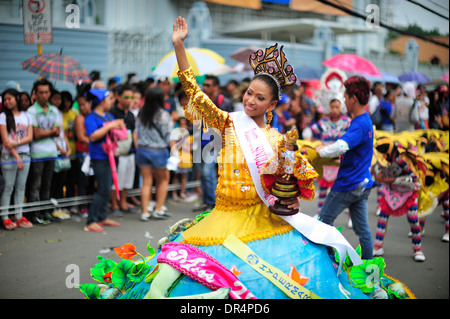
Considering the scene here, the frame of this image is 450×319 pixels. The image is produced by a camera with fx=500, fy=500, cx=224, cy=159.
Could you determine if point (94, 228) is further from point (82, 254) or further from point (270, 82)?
point (270, 82)

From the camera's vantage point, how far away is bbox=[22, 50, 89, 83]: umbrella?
7445 mm

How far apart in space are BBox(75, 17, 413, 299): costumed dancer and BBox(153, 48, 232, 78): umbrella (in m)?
5.23

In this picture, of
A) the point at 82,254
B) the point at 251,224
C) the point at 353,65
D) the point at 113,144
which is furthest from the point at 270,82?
the point at 353,65

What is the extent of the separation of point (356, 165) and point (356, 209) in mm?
476

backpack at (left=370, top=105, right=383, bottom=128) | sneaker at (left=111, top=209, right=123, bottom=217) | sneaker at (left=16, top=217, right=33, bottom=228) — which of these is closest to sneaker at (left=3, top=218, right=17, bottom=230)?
sneaker at (left=16, top=217, right=33, bottom=228)

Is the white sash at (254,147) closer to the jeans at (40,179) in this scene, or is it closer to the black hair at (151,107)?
the black hair at (151,107)

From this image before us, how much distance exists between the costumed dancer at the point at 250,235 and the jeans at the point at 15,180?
133 inches

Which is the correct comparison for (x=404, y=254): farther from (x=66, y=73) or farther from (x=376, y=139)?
(x=66, y=73)

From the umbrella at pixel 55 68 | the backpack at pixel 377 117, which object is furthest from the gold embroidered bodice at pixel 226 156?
the backpack at pixel 377 117

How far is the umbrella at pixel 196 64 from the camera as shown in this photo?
8.52m

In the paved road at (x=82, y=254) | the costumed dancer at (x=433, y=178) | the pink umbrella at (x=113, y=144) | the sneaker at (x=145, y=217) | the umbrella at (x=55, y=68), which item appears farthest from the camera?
the umbrella at (x=55, y=68)

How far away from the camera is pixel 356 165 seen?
4777 millimetres

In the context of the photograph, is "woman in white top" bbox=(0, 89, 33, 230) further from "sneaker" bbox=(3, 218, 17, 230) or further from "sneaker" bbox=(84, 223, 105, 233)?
"sneaker" bbox=(84, 223, 105, 233)

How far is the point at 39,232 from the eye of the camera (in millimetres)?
6250
